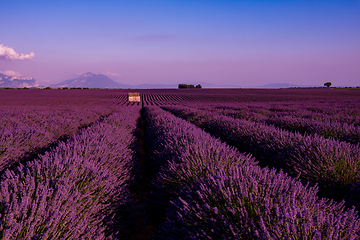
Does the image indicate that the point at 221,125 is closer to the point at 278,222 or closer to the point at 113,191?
the point at 113,191

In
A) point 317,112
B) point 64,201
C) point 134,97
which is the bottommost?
point 64,201

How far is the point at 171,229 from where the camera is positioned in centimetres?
142

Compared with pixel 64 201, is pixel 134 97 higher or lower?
higher

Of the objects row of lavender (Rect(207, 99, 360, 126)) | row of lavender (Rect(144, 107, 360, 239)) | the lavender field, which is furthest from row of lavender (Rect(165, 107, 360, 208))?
row of lavender (Rect(207, 99, 360, 126))

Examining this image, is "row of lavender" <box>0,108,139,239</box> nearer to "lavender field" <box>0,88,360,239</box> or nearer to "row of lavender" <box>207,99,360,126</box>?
"lavender field" <box>0,88,360,239</box>

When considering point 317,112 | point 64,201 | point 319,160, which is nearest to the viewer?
point 64,201

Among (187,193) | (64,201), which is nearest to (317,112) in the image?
(187,193)

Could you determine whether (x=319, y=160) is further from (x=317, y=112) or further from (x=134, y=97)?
(x=134, y=97)

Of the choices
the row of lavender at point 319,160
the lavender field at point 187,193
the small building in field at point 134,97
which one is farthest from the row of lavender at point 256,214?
the small building in field at point 134,97

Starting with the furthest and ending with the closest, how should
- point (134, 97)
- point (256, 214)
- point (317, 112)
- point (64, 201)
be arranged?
1. point (134, 97)
2. point (317, 112)
3. point (64, 201)
4. point (256, 214)

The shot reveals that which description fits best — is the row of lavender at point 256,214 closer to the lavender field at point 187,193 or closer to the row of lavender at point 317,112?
the lavender field at point 187,193

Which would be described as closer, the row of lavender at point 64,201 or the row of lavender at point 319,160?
the row of lavender at point 64,201

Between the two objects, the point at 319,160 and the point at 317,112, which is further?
the point at 317,112

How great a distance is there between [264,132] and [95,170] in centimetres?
336
